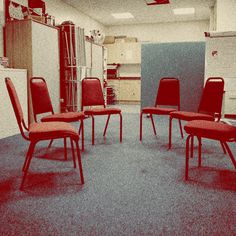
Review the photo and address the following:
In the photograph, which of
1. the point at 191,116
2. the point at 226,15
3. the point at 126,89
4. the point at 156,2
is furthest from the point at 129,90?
the point at 191,116

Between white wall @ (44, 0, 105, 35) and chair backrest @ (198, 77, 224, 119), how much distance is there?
4775 millimetres

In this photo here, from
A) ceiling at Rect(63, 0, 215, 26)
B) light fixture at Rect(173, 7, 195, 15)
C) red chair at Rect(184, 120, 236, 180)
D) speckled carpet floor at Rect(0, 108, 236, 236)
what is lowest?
speckled carpet floor at Rect(0, 108, 236, 236)

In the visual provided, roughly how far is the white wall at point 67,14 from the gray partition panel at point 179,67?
2.45 metres

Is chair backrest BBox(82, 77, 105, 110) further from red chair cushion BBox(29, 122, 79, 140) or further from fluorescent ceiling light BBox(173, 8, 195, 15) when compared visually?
fluorescent ceiling light BBox(173, 8, 195, 15)

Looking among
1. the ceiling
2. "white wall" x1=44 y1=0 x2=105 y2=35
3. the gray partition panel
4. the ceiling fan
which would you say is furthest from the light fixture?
the gray partition panel

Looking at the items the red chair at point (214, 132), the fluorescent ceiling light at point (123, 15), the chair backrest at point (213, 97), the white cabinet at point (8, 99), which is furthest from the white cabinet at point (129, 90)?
the red chair at point (214, 132)

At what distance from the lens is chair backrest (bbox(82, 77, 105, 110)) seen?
410 cm

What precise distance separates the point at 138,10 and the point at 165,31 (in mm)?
2078

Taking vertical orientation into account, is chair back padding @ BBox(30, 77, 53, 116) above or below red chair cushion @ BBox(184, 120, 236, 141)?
above

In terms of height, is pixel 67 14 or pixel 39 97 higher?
pixel 67 14

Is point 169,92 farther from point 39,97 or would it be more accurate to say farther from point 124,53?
point 124,53

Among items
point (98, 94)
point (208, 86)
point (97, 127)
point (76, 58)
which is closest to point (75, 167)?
point (98, 94)

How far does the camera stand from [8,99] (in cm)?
426

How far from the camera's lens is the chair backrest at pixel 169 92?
4.16 meters
